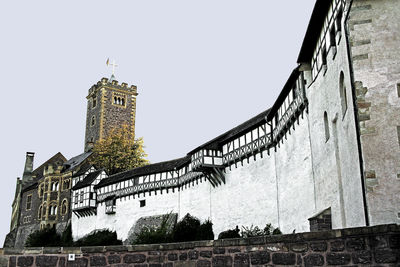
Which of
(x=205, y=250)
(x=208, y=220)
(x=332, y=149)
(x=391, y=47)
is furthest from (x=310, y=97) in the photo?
(x=208, y=220)

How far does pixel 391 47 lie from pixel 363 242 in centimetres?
713

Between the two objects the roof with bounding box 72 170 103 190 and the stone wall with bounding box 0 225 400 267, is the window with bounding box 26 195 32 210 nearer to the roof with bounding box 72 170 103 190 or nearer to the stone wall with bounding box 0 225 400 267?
the roof with bounding box 72 170 103 190

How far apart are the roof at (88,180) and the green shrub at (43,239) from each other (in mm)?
5487

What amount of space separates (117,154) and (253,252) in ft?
150

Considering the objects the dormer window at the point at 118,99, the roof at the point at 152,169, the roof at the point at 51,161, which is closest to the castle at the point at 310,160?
the roof at the point at 152,169

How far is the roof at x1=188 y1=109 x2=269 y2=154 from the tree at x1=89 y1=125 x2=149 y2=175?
2216 cm

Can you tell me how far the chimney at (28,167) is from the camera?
57.2m

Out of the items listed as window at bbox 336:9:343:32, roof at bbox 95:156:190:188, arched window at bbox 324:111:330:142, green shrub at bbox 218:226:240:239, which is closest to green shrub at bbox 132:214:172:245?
roof at bbox 95:156:190:188

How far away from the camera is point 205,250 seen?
25.3ft

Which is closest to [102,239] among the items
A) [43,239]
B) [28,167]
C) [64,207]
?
[43,239]

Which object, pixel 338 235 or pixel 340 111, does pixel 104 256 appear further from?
pixel 340 111

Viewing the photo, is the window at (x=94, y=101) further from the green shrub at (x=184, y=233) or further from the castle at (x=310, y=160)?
the green shrub at (x=184, y=233)

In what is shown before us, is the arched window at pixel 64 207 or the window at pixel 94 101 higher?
the window at pixel 94 101

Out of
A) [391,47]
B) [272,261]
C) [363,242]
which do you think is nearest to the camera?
[363,242]
